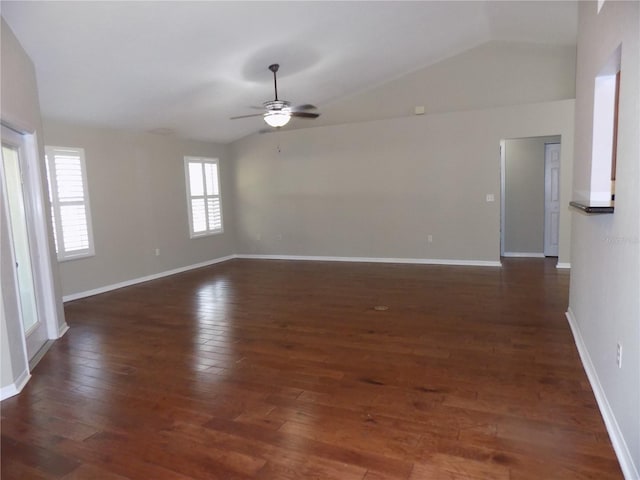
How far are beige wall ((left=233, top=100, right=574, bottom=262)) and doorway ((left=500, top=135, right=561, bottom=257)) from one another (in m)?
0.93

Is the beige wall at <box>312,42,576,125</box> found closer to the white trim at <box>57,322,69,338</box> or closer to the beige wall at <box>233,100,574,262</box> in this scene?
the beige wall at <box>233,100,574,262</box>

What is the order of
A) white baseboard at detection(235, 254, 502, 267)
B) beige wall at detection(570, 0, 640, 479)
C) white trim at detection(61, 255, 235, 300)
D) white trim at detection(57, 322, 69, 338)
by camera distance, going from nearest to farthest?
1. beige wall at detection(570, 0, 640, 479)
2. white trim at detection(57, 322, 69, 338)
3. white trim at detection(61, 255, 235, 300)
4. white baseboard at detection(235, 254, 502, 267)

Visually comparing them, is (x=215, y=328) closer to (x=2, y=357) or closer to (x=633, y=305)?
(x=2, y=357)

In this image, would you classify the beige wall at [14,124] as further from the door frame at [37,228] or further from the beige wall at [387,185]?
the beige wall at [387,185]

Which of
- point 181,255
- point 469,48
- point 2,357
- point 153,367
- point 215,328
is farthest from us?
point 181,255

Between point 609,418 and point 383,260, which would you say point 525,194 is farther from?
point 609,418

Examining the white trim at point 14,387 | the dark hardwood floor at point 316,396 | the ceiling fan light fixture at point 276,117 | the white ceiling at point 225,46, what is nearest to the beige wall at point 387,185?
the white ceiling at point 225,46

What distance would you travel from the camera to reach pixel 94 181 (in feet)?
19.3

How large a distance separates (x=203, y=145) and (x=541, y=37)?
5953 mm

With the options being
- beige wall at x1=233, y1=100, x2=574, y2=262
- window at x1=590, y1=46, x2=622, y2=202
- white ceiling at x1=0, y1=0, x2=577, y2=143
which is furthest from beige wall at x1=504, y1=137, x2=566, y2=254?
A: window at x1=590, y1=46, x2=622, y2=202

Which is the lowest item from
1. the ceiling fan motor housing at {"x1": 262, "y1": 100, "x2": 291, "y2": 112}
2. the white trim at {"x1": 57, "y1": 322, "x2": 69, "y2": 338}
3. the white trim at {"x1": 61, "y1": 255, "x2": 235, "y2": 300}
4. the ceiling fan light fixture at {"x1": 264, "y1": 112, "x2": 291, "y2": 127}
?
the white trim at {"x1": 57, "y1": 322, "x2": 69, "y2": 338}

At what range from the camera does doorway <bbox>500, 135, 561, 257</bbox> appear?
285 inches

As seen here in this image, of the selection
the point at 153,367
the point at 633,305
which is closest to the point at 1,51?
the point at 153,367

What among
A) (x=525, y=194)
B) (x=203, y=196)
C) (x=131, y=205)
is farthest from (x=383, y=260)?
(x=131, y=205)
